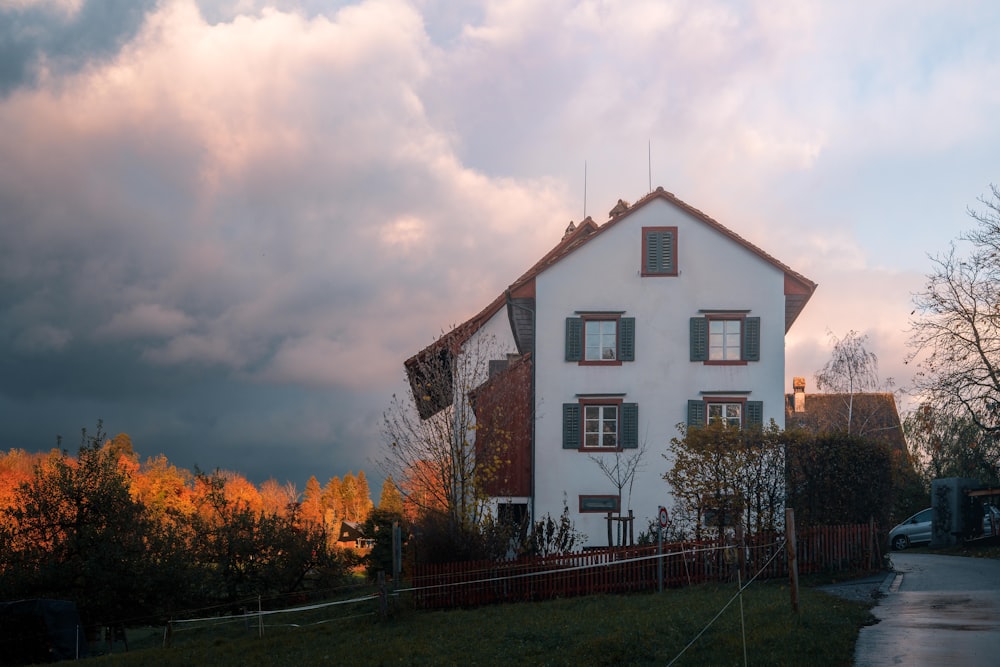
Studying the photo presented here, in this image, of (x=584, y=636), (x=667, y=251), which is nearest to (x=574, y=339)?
(x=667, y=251)

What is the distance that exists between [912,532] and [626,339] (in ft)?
56.9

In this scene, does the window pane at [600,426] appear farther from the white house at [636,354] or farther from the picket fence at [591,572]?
the picket fence at [591,572]

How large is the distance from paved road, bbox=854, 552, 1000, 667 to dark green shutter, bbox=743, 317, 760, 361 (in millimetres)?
11711

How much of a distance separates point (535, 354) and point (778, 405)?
8732mm

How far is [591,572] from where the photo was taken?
77.8ft

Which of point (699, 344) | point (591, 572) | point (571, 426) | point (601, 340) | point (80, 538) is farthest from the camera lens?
point (601, 340)

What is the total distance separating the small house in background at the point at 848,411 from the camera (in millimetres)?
57406

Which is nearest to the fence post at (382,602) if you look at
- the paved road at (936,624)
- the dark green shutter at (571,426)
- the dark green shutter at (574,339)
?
the paved road at (936,624)

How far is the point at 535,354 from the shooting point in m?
37.2

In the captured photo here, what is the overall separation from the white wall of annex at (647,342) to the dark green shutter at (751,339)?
0.21m

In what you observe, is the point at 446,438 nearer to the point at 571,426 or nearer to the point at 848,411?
the point at 571,426

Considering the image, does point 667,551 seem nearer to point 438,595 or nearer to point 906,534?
point 438,595

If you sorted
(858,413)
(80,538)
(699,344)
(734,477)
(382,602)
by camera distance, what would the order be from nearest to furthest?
(382,602) → (734,477) → (80,538) → (699,344) → (858,413)

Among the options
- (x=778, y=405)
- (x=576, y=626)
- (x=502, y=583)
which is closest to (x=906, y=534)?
(x=778, y=405)
